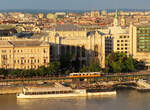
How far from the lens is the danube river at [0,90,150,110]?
1453 inches

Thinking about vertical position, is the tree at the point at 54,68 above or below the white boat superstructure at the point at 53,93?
above

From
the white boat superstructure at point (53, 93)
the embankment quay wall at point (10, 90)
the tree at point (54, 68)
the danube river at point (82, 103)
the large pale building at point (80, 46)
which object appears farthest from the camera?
the large pale building at point (80, 46)

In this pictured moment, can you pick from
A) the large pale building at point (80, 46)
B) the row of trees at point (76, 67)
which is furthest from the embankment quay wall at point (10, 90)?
the large pale building at point (80, 46)

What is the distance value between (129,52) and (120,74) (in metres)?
7.76

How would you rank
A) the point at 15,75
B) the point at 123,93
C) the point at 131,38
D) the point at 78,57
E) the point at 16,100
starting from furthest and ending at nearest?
the point at 131,38
the point at 78,57
the point at 15,75
the point at 123,93
the point at 16,100

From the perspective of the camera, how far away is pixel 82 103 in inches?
1506

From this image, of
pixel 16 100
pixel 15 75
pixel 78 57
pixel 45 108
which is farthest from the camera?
pixel 78 57

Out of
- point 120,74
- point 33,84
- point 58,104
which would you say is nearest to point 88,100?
point 58,104

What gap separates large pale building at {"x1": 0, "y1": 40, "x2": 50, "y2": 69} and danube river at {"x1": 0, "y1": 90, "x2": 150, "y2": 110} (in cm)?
697

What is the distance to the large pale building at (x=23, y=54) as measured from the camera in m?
47.4

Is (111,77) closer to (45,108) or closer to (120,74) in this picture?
(120,74)

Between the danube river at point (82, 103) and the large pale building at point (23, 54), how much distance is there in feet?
22.9

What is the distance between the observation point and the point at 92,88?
42.6 m

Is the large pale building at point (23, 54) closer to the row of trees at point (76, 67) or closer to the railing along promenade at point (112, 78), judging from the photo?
the row of trees at point (76, 67)
